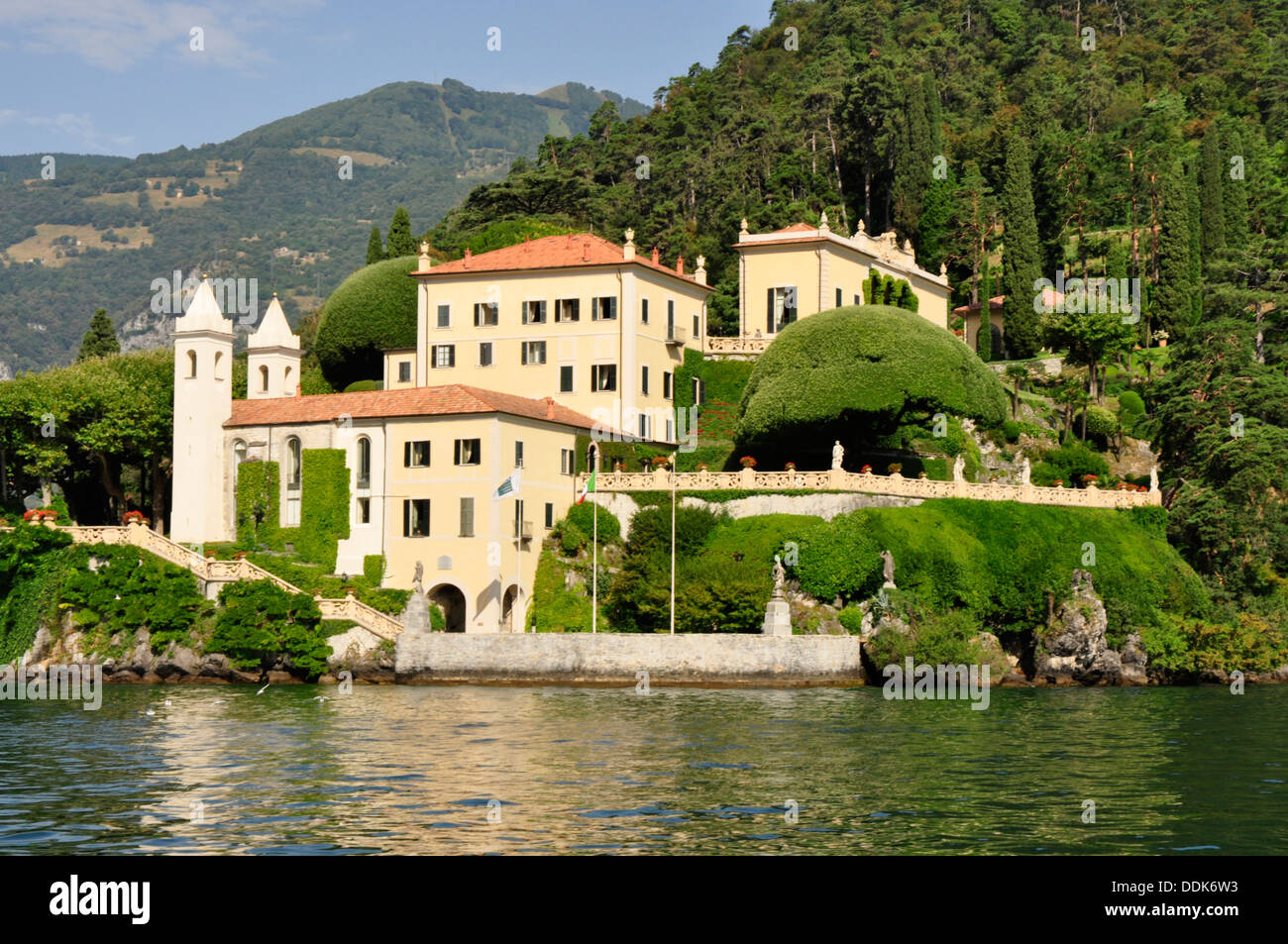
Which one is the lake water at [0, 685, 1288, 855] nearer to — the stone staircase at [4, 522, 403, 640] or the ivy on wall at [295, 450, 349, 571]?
the stone staircase at [4, 522, 403, 640]

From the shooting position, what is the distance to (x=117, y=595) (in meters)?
55.8

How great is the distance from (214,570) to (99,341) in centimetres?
3697

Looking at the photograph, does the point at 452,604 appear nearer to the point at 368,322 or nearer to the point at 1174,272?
the point at 368,322

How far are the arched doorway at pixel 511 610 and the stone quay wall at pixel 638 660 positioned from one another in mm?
6139

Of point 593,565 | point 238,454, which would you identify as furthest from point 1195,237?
point 238,454

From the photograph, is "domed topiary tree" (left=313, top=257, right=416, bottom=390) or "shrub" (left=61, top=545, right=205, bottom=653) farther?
"domed topiary tree" (left=313, top=257, right=416, bottom=390)

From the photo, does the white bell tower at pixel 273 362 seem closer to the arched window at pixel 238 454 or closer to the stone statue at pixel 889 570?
the arched window at pixel 238 454

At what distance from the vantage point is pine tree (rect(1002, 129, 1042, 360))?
8556 centimetres

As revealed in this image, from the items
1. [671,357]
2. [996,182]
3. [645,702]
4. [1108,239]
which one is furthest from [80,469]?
[996,182]

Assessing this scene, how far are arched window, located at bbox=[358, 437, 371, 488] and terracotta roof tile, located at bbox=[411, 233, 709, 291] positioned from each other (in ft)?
43.3

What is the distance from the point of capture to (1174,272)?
85.7 m

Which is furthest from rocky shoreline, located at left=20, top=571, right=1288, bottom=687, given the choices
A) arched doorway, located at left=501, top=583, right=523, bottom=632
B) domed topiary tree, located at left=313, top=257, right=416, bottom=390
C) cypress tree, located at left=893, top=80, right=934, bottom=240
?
cypress tree, located at left=893, top=80, right=934, bottom=240

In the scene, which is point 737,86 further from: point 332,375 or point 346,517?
point 346,517

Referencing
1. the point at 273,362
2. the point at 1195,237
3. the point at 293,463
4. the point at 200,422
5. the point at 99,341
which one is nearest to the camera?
the point at 293,463
